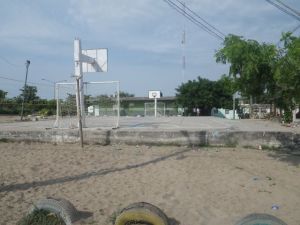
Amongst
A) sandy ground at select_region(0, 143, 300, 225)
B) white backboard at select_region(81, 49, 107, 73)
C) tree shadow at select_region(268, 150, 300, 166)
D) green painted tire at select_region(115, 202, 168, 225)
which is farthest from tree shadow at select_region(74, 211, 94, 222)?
white backboard at select_region(81, 49, 107, 73)

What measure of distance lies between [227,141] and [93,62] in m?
6.68

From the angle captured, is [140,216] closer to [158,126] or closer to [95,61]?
[158,126]

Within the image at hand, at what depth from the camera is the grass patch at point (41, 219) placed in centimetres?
527

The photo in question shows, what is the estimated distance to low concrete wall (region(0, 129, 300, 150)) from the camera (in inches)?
468

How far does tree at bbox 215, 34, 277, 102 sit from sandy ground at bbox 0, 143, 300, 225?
1988mm

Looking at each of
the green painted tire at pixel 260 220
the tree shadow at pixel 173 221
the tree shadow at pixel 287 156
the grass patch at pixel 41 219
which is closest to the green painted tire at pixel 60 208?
the grass patch at pixel 41 219

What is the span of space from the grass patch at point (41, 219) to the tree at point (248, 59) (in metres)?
4.53

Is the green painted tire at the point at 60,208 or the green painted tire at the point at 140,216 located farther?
the green painted tire at the point at 60,208

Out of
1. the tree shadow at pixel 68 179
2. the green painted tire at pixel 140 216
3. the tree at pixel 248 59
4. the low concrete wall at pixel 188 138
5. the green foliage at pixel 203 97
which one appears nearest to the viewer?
the green painted tire at pixel 140 216

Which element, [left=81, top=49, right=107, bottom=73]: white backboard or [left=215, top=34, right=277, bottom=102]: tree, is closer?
[left=215, top=34, right=277, bottom=102]: tree

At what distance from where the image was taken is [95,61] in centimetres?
1608

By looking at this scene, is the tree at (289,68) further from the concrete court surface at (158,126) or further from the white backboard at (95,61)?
the white backboard at (95,61)

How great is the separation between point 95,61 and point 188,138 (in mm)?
5931

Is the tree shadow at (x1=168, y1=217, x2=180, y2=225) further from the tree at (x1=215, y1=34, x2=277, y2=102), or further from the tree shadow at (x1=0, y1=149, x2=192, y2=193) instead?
the tree at (x1=215, y1=34, x2=277, y2=102)
